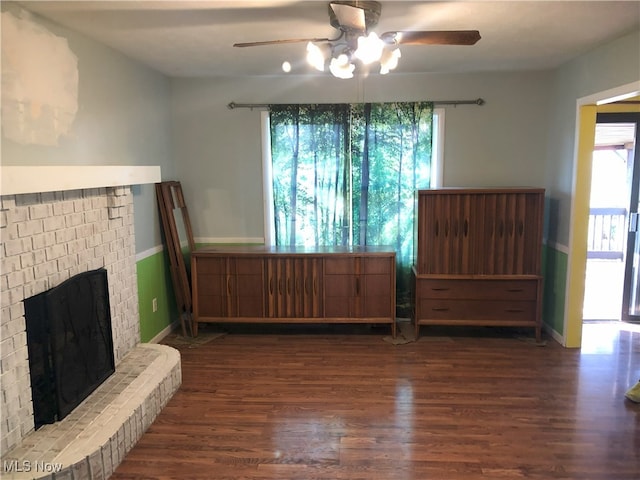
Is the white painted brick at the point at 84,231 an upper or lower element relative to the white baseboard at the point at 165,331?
upper

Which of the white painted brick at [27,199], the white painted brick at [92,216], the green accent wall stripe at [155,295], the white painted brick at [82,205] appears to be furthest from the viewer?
the green accent wall stripe at [155,295]

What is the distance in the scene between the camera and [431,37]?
2.40m

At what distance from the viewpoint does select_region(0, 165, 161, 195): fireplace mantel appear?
6.77ft

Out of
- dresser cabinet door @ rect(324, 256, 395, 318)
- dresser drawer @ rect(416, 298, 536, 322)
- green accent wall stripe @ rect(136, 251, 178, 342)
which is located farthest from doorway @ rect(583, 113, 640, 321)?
green accent wall stripe @ rect(136, 251, 178, 342)

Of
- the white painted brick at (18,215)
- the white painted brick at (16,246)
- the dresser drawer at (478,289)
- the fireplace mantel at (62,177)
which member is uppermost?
the fireplace mantel at (62,177)

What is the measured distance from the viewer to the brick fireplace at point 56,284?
2211mm

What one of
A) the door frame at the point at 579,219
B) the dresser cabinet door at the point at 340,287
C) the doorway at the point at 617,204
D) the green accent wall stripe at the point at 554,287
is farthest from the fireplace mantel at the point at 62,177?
the doorway at the point at 617,204

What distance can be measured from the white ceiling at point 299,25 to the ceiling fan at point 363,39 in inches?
7.7

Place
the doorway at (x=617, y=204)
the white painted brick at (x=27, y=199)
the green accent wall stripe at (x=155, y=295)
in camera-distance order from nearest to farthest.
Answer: the white painted brick at (x=27, y=199)
the green accent wall stripe at (x=155, y=295)
the doorway at (x=617, y=204)

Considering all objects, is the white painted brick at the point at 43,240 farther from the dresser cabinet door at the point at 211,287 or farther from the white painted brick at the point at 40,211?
the dresser cabinet door at the point at 211,287

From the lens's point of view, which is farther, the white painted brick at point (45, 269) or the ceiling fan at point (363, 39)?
the white painted brick at point (45, 269)

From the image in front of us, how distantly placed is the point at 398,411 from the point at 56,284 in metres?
2.14

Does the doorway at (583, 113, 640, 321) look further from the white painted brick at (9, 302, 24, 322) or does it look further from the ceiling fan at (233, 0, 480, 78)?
the white painted brick at (9, 302, 24, 322)

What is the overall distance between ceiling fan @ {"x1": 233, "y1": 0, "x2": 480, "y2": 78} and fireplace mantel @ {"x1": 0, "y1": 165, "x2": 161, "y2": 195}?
1165 millimetres
